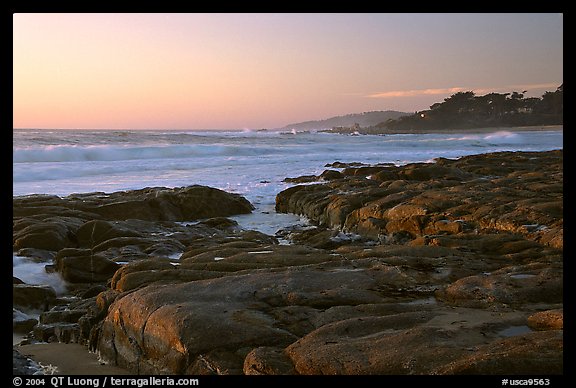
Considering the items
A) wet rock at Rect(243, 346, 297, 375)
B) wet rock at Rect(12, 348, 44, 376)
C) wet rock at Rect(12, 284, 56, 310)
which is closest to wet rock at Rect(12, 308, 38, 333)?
wet rock at Rect(12, 284, 56, 310)

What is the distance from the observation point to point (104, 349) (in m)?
4.47

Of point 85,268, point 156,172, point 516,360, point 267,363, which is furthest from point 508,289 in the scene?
point 156,172

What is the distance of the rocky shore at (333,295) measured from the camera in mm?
3107

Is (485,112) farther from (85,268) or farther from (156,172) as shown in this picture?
(85,268)

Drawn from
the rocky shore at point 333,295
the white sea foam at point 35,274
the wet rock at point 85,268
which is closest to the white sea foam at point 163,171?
the rocky shore at point 333,295

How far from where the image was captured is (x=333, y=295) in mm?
4207

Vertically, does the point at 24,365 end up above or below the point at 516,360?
below

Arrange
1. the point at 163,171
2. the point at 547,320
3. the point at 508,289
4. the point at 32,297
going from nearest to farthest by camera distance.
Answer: the point at 547,320 < the point at 508,289 < the point at 32,297 < the point at 163,171

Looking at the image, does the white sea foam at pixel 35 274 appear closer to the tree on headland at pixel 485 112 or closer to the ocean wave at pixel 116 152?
the ocean wave at pixel 116 152
